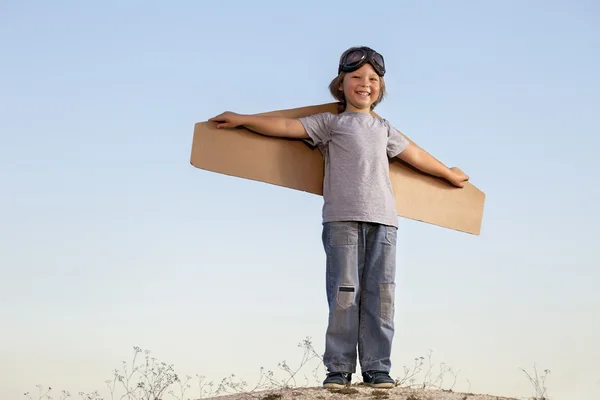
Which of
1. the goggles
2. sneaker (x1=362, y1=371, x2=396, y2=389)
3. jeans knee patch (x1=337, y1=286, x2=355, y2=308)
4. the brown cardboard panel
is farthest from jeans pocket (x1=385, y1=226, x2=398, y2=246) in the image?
the goggles

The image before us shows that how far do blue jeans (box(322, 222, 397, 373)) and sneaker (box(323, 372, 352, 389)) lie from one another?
0.10 ft

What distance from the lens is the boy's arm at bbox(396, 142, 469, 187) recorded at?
20.2 ft

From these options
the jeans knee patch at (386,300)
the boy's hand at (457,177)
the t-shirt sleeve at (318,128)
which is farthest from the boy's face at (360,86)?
the jeans knee patch at (386,300)

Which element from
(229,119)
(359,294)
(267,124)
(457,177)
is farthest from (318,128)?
(457,177)

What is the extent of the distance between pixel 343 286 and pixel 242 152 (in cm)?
112

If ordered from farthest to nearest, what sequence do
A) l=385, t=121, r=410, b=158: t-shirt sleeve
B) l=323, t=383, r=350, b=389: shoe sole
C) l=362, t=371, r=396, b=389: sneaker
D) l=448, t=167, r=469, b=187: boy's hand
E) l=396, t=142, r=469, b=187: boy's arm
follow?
l=448, t=167, r=469, b=187: boy's hand
l=396, t=142, r=469, b=187: boy's arm
l=385, t=121, r=410, b=158: t-shirt sleeve
l=362, t=371, r=396, b=389: sneaker
l=323, t=383, r=350, b=389: shoe sole

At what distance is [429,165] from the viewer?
6.29m

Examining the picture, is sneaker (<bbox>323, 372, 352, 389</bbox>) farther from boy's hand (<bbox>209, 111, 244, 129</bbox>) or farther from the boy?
boy's hand (<bbox>209, 111, 244, 129</bbox>)

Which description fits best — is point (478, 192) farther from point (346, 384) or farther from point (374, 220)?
point (346, 384)

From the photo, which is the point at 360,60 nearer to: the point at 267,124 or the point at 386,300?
the point at 267,124

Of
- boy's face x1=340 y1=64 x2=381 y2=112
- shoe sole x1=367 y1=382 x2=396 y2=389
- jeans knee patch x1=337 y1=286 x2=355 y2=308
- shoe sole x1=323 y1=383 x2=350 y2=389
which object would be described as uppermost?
boy's face x1=340 y1=64 x2=381 y2=112

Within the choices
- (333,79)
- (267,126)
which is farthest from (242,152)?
(333,79)

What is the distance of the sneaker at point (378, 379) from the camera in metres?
5.48

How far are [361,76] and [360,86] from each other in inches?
2.6
